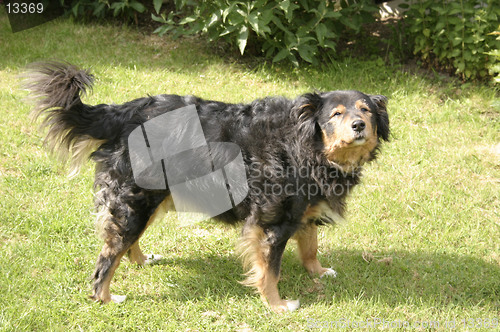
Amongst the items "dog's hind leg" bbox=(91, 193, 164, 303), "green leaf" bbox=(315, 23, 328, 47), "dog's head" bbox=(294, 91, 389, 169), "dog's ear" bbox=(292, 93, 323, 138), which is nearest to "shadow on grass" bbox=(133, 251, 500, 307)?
"dog's hind leg" bbox=(91, 193, 164, 303)

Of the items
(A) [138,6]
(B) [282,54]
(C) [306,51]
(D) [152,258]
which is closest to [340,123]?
(D) [152,258]

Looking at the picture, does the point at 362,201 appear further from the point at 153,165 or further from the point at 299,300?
the point at 153,165

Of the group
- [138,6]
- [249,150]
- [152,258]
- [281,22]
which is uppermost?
[249,150]

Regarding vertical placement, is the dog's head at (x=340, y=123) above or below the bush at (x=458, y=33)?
above

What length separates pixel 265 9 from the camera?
21.1ft

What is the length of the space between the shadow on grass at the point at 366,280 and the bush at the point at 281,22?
10.4 ft

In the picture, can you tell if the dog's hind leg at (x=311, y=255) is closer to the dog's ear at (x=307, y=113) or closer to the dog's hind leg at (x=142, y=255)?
the dog's ear at (x=307, y=113)

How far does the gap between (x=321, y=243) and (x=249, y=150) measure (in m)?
1.45

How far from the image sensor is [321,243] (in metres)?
4.51

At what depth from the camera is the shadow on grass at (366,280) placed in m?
3.83

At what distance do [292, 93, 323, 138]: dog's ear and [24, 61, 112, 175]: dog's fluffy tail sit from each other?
131cm

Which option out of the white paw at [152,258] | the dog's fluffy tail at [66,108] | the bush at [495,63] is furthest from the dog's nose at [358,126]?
the bush at [495,63]

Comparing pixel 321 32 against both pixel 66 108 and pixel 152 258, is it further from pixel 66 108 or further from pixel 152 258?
pixel 66 108

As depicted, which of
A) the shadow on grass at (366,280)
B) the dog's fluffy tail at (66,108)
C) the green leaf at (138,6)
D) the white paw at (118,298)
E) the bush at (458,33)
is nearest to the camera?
the dog's fluffy tail at (66,108)
